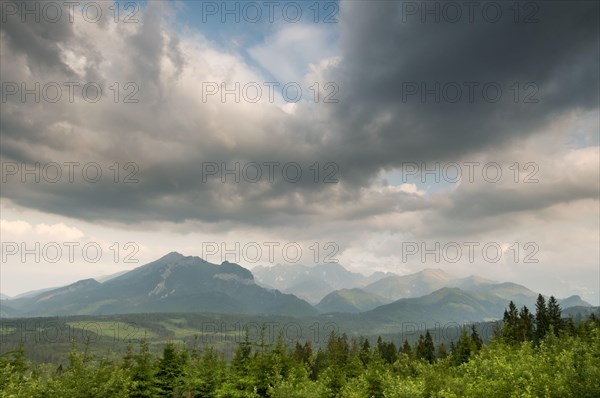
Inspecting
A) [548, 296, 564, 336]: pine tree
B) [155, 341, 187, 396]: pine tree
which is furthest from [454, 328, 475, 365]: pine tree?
[155, 341, 187, 396]: pine tree

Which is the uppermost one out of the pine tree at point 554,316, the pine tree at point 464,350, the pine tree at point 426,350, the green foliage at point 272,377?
the green foliage at point 272,377

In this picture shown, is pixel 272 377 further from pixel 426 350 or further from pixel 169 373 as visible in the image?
pixel 426 350

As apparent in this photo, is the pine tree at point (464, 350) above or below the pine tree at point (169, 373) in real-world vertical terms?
below

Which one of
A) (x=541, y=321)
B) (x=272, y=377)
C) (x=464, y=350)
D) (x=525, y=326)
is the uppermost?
(x=272, y=377)

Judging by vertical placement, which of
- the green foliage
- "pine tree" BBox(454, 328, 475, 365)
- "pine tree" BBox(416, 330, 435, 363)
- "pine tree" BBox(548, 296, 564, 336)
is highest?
the green foliage

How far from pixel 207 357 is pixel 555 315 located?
10664 cm

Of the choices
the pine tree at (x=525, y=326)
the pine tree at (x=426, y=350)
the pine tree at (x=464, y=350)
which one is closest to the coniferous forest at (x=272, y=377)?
the pine tree at (x=464, y=350)

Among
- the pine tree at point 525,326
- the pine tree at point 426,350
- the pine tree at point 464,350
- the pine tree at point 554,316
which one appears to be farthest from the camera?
the pine tree at point 426,350

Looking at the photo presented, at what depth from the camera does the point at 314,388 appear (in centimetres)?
4106

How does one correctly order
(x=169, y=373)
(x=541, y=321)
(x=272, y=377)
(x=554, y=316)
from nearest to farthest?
(x=272, y=377), (x=169, y=373), (x=541, y=321), (x=554, y=316)

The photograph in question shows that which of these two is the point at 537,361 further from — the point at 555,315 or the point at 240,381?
the point at 555,315

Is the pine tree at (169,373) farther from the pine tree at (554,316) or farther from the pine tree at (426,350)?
the pine tree at (554,316)

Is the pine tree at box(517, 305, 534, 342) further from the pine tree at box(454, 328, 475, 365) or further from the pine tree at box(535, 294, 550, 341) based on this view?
the pine tree at box(454, 328, 475, 365)

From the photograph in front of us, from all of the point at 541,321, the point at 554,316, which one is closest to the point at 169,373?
the point at 541,321
